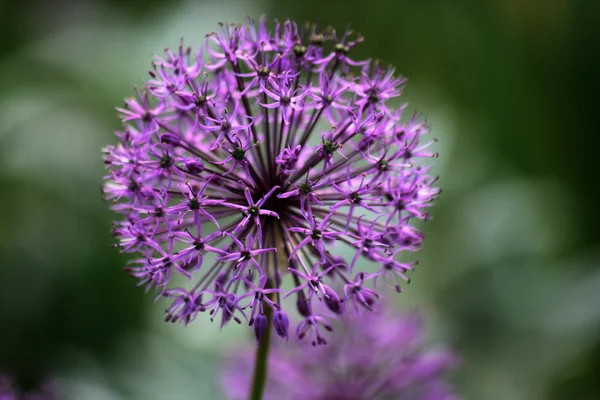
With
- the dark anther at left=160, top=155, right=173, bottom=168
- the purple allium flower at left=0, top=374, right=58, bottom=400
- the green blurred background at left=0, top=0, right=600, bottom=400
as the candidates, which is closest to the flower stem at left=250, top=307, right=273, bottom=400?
the dark anther at left=160, top=155, right=173, bottom=168

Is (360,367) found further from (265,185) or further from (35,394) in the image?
(35,394)

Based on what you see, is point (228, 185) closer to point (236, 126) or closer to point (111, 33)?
point (236, 126)

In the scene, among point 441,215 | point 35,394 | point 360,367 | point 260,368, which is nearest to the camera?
point 260,368

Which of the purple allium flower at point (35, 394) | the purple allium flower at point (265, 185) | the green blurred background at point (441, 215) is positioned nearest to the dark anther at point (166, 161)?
the purple allium flower at point (265, 185)

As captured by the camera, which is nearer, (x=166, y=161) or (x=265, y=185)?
(x=166, y=161)

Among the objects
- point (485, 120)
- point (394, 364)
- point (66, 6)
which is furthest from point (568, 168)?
point (66, 6)

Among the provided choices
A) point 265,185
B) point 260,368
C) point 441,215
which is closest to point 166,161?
point 265,185

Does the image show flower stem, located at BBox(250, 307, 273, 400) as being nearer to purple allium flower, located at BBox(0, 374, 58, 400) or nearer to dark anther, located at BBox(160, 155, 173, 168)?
dark anther, located at BBox(160, 155, 173, 168)
